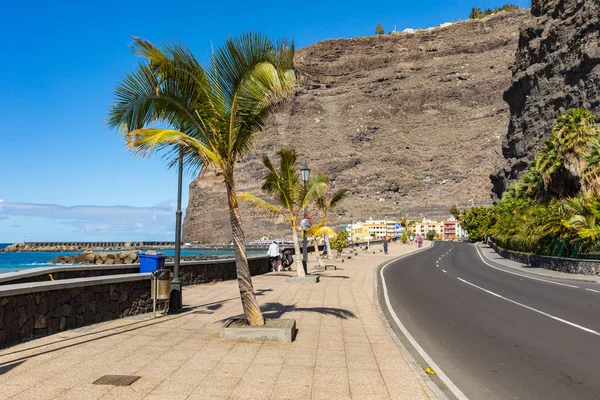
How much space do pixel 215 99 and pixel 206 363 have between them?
15.7 feet

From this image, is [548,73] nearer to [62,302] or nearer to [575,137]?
[575,137]

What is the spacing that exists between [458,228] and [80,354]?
18788cm

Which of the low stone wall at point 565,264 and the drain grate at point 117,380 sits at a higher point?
the low stone wall at point 565,264

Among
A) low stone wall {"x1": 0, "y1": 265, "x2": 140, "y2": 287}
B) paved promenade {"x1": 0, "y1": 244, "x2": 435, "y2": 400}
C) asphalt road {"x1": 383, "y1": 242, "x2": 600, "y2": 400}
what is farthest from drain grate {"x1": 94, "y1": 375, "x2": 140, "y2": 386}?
low stone wall {"x1": 0, "y1": 265, "x2": 140, "y2": 287}

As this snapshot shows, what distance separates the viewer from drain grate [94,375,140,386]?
235 inches

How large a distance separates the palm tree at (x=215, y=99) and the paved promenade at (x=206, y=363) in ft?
4.56

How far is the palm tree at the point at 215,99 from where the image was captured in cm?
892

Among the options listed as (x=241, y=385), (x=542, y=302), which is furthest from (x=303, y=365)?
(x=542, y=302)

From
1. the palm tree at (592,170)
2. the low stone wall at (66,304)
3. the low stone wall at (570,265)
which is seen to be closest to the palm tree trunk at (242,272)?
the low stone wall at (66,304)

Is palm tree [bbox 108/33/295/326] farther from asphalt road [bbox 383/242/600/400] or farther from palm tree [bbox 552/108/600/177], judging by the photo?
palm tree [bbox 552/108/600/177]

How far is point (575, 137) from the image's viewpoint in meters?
33.1

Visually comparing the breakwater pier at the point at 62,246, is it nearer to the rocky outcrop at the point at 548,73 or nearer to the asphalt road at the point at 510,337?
the rocky outcrop at the point at 548,73

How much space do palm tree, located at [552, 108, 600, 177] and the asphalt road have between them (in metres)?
16.7

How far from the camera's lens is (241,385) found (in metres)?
6.00
